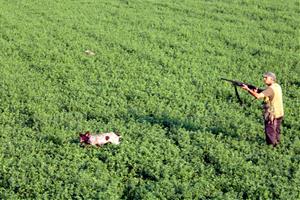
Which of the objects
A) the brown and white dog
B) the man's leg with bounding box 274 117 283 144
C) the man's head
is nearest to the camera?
the man's head

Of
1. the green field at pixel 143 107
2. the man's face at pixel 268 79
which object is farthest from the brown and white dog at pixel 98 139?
the man's face at pixel 268 79

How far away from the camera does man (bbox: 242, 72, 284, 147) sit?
9.15m

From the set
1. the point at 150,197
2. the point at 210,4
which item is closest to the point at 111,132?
the point at 150,197

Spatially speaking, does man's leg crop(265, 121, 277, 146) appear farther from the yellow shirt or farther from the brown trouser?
the yellow shirt

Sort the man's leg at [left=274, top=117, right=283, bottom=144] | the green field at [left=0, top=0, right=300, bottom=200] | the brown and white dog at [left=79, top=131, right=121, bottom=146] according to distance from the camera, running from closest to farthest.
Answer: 1. the green field at [left=0, top=0, right=300, bottom=200]
2. the brown and white dog at [left=79, top=131, right=121, bottom=146]
3. the man's leg at [left=274, top=117, right=283, bottom=144]

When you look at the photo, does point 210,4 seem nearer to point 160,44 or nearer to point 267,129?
point 160,44

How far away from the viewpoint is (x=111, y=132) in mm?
9680

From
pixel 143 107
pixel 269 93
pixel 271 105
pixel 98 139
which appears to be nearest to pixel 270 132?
pixel 271 105

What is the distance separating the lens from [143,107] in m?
11.0

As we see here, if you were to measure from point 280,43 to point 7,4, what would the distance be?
11513 millimetres

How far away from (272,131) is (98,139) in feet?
11.0

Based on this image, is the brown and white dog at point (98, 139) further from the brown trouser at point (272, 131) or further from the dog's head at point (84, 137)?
the brown trouser at point (272, 131)

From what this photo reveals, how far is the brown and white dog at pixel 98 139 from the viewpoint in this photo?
9.27 meters

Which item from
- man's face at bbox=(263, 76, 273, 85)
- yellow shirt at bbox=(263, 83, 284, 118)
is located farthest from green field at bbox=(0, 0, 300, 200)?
man's face at bbox=(263, 76, 273, 85)
